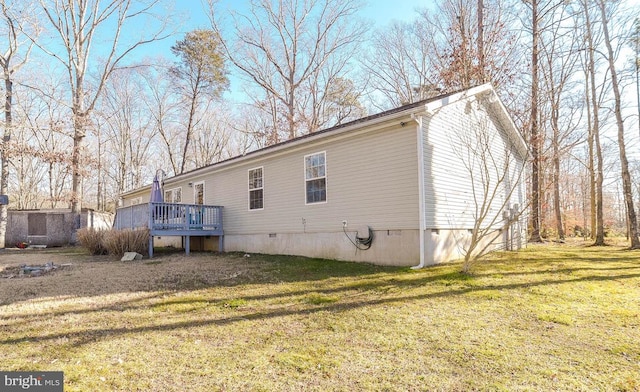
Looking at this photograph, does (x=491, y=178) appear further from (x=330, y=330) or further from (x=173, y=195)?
(x=173, y=195)

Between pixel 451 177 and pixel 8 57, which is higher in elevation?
pixel 8 57

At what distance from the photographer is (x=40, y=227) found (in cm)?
1789

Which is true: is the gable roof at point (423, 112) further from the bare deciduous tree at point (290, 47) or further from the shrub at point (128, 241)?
the bare deciduous tree at point (290, 47)

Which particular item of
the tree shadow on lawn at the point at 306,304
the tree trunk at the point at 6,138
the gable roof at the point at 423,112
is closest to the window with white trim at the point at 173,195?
the gable roof at the point at 423,112

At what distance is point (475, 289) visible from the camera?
5.69 meters

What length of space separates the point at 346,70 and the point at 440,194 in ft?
52.3

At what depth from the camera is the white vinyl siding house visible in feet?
25.3

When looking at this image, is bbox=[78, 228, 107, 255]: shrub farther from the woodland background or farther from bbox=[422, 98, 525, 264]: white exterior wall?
bbox=[422, 98, 525, 264]: white exterior wall

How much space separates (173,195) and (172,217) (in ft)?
14.5

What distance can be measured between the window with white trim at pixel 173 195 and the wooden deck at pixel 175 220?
255 cm

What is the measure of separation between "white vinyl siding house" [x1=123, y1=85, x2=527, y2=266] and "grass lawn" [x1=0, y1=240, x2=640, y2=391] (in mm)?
1327

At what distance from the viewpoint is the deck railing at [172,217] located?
1085 centimetres

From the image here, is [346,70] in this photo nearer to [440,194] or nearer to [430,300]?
[440,194]

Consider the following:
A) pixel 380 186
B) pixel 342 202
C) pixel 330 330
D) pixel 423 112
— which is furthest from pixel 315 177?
→ pixel 330 330
